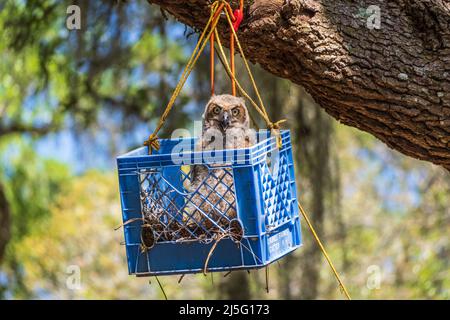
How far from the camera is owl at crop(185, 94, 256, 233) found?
2.75m

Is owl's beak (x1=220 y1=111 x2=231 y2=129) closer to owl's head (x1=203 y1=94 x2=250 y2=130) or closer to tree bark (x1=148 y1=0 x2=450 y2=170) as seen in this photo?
owl's head (x1=203 y1=94 x2=250 y2=130)

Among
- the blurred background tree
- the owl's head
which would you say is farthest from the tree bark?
the blurred background tree

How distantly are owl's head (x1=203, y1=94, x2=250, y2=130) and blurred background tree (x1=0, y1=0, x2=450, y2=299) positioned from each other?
1.65 m

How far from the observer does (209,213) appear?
280 cm

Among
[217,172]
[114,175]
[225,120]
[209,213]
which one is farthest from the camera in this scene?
[114,175]

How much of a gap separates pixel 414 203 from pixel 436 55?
21.4ft

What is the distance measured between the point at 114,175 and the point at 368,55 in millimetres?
7228

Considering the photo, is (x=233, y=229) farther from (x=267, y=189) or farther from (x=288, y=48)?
(x=288, y=48)

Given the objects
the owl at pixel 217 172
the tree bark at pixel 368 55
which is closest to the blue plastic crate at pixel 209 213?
the owl at pixel 217 172

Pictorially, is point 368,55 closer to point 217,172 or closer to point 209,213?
point 217,172

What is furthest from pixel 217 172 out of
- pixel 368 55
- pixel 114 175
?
pixel 114 175

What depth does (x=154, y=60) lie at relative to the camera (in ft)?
28.2
